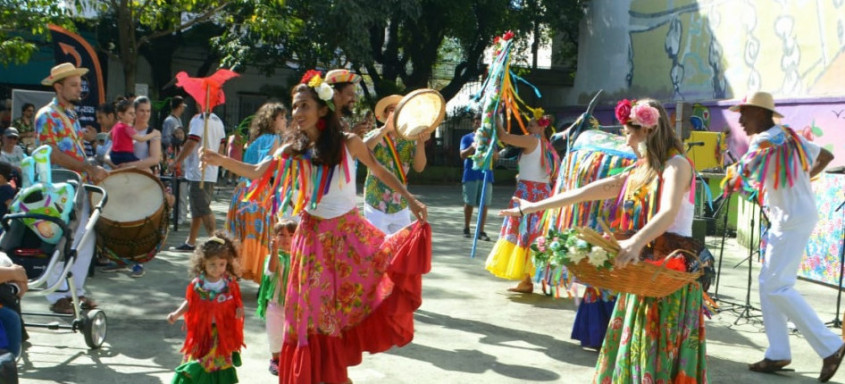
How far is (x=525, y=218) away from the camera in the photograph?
337 inches

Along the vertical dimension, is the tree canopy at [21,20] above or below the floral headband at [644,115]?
above

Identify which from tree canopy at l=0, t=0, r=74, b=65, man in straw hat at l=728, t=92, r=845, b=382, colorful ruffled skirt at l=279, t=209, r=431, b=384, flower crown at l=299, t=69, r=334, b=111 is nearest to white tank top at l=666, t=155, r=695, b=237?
man in straw hat at l=728, t=92, r=845, b=382

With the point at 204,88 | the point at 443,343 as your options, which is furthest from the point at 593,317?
the point at 204,88

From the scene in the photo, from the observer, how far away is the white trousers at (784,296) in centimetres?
611

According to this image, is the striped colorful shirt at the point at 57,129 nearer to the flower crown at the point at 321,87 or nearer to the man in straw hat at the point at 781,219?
the flower crown at the point at 321,87

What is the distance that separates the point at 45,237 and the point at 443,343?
2929 millimetres

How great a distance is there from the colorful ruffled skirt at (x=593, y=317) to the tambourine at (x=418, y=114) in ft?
6.00

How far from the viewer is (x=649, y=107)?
16.0 feet

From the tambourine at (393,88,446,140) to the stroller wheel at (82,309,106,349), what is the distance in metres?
2.39

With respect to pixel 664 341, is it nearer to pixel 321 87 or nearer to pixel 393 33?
pixel 321 87

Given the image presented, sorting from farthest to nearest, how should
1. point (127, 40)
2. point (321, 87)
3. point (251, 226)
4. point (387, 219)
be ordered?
point (127, 40)
point (251, 226)
point (387, 219)
point (321, 87)

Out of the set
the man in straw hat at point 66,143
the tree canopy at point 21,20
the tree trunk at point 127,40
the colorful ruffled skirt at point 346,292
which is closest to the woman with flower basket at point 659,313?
the colorful ruffled skirt at point 346,292

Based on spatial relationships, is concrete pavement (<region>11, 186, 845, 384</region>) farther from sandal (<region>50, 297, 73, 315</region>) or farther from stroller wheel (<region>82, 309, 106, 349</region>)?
sandal (<region>50, 297, 73, 315</region>)

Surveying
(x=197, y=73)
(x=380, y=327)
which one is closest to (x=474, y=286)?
(x=380, y=327)
